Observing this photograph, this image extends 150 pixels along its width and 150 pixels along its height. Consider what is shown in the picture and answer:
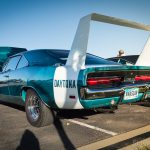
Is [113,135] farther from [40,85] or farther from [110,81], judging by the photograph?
[40,85]

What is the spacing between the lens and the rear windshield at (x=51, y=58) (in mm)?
4438

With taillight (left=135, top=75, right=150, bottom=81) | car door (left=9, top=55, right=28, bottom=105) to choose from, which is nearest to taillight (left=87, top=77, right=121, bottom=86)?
taillight (left=135, top=75, right=150, bottom=81)

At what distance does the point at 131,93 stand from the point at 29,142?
1665mm

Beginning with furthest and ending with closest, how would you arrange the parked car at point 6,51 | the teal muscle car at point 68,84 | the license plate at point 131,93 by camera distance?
the parked car at point 6,51 < the license plate at point 131,93 < the teal muscle car at point 68,84

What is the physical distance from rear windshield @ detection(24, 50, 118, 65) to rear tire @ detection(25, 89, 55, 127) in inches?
22.1

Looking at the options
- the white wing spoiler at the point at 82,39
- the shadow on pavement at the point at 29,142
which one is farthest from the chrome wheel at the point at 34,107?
the white wing spoiler at the point at 82,39

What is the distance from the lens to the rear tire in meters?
4.24

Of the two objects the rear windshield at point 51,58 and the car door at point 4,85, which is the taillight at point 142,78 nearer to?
the rear windshield at point 51,58

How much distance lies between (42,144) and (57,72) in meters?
1.06

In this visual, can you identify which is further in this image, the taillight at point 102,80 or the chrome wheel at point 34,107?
the chrome wheel at point 34,107

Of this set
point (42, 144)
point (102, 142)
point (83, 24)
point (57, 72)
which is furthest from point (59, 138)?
point (83, 24)

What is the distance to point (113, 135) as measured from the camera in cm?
379

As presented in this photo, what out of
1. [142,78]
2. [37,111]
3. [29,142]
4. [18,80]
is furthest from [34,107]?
[142,78]

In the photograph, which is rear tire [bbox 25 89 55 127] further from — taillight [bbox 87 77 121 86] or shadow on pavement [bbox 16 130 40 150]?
taillight [bbox 87 77 121 86]
